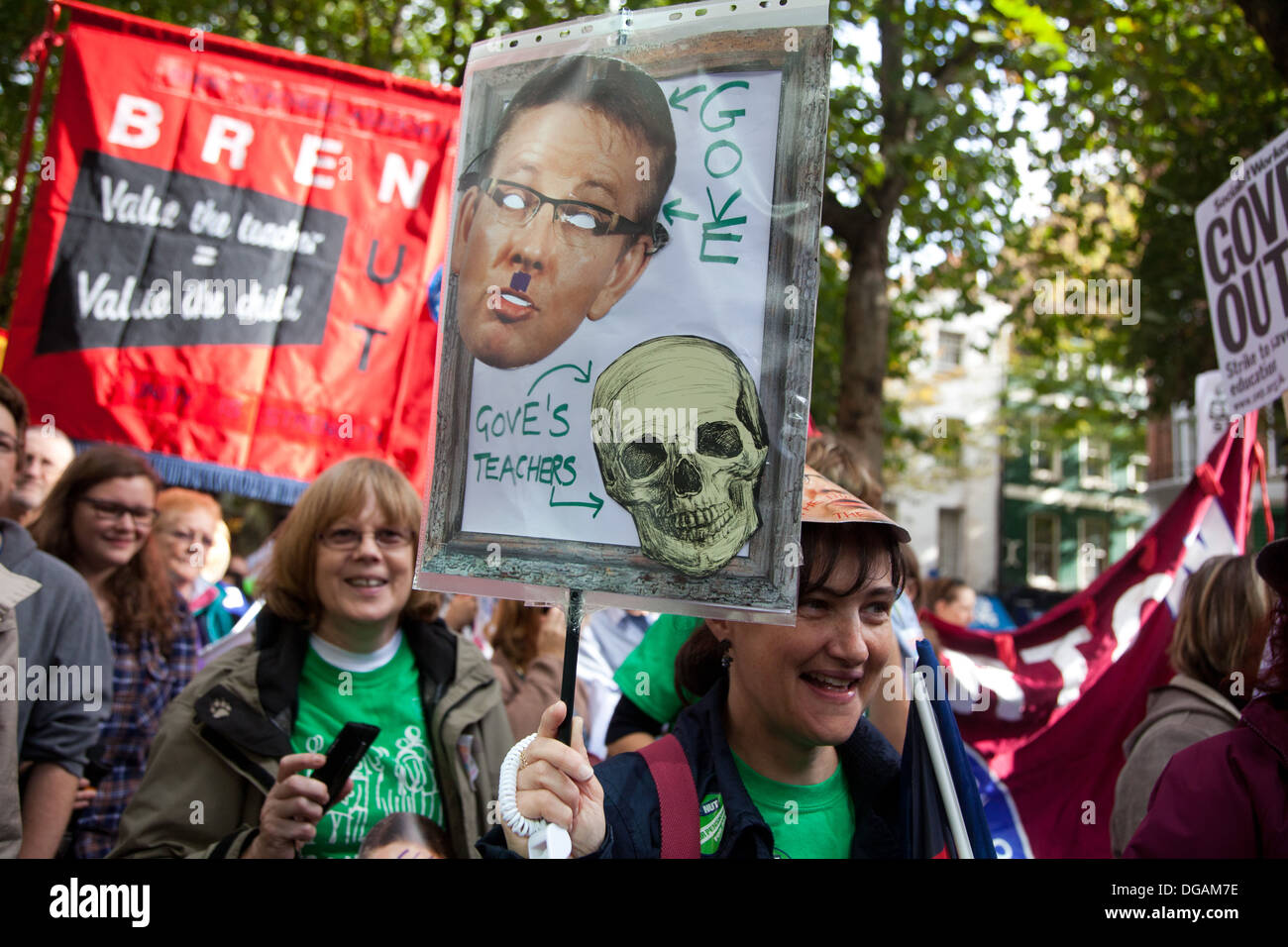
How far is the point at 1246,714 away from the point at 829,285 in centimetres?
1117

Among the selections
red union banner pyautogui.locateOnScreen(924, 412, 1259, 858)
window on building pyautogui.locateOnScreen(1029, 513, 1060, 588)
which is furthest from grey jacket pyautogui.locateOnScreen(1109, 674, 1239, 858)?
window on building pyautogui.locateOnScreen(1029, 513, 1060, 588)

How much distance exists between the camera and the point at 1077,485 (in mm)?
37594

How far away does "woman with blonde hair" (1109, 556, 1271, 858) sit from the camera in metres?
2.64

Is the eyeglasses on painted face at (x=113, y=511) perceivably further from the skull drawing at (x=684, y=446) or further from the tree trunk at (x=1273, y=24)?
the tree trunk at (x=1273, y=24)

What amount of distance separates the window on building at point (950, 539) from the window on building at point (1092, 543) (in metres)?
4.14

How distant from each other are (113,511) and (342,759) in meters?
1.98

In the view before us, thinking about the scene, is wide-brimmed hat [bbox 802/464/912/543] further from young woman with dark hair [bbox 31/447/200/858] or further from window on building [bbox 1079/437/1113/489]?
window on building [bbox 1079/437/1113/489]

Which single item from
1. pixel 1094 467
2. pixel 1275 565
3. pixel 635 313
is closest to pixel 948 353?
pixel 1094 467

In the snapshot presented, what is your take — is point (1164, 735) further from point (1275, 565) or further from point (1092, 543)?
point (1092, 543)

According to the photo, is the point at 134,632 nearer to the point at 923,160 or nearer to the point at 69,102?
the point at 69,102

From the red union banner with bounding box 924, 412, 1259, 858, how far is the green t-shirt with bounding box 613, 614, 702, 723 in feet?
6.36

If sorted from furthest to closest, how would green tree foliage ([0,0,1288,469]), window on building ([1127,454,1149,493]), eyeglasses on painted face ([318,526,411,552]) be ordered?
window on building ([1127,454,1149,493])
green tree foliage ([0,0,1288,469])
eyeglasses on painted face ([318,526,411,552])

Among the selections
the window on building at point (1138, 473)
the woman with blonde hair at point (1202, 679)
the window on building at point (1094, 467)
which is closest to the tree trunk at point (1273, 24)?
the woman with blonde hair at point (1202, 679)

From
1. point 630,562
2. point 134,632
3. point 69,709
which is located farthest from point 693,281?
point 134,632
